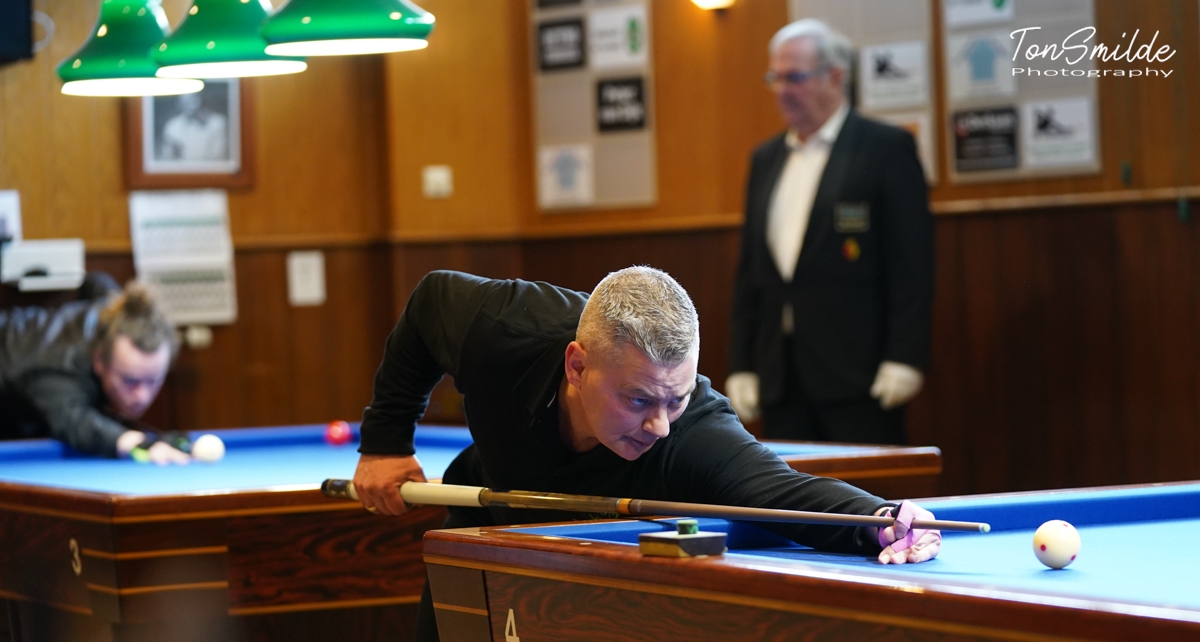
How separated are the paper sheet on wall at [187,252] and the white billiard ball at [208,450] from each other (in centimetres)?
200

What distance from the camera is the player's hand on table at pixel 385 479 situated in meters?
2.39

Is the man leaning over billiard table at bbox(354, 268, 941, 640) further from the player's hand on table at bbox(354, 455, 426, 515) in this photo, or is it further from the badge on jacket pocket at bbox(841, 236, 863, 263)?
the badge on jacket pocket at bbox(841, 236, 863, 263)

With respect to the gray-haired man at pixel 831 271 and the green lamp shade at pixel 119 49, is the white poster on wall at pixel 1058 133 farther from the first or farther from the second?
the green lamp shade at pixel 119 49

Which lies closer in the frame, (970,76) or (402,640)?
(402,640)

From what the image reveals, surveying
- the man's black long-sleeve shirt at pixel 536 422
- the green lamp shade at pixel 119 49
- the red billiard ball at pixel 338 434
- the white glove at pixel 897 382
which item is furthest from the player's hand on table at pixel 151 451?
the white glove at pixel 897 382

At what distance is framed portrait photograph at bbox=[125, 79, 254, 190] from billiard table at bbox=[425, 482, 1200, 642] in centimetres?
395

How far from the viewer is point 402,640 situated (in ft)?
9.19

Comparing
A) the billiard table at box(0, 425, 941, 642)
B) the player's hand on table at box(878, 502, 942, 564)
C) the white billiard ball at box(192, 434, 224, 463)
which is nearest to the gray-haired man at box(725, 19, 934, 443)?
the billiard table at box(0, 425, 941, 642)

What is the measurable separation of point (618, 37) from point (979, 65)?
1.37m

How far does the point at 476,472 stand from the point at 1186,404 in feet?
8.82

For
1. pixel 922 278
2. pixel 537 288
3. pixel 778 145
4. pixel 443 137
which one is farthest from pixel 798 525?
pixel 443 137

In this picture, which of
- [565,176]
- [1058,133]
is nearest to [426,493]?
[1058,133]

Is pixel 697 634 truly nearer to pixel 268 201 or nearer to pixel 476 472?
pixel 476 472

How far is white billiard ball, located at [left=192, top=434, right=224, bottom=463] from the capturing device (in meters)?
3.55
